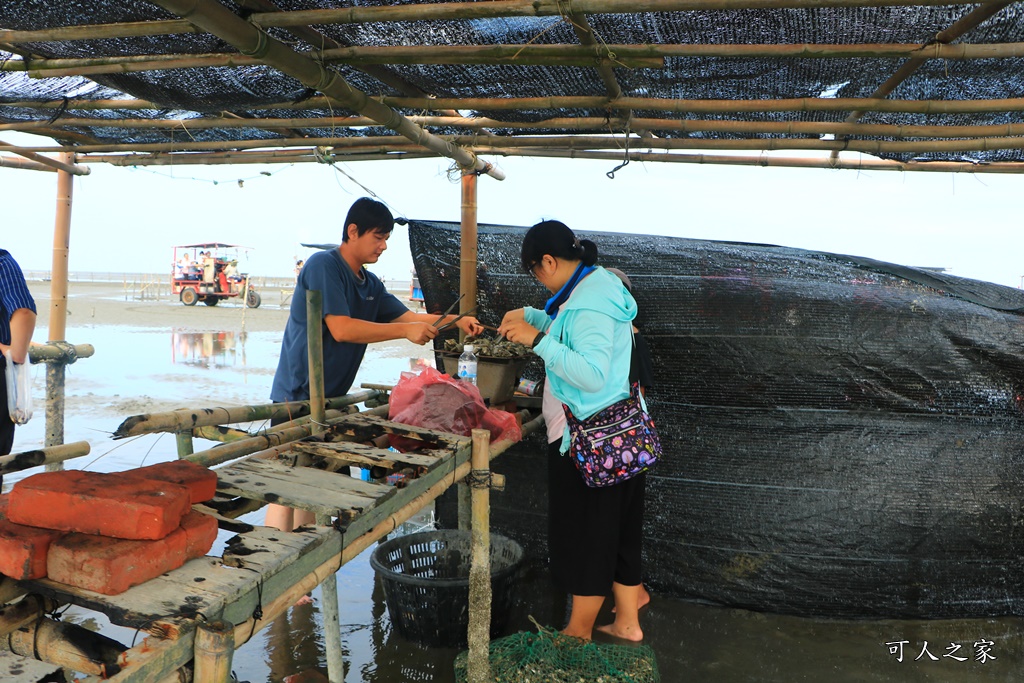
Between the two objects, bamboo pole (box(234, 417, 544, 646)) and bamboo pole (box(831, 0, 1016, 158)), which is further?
bamboo pole (box(831, 0, 1016, 158))

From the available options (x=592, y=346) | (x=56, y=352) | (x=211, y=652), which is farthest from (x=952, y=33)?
(x=56, y=352)

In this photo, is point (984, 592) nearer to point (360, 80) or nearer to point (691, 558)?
point (691, 558)

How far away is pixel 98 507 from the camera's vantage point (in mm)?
1442

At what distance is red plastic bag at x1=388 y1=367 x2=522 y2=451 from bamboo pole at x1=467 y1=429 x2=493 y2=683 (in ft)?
0.87

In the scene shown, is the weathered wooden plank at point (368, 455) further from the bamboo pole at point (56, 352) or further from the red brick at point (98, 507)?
the bamboo pole at point (56, 352)

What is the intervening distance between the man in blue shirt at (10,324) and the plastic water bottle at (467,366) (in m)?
1.99

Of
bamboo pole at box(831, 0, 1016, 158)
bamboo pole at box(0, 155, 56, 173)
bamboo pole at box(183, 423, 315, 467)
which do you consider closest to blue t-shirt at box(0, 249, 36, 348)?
bamboo pole at box(183, 423, 315, 467)

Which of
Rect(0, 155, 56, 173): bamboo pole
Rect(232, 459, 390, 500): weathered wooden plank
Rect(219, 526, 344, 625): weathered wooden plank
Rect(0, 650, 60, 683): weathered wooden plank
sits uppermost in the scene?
Rect(0, 155, 56, 173): bamboo pole

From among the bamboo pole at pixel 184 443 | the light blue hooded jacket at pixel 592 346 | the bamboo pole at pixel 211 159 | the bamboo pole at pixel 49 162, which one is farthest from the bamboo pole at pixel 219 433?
the bamboo pole at pixel 49 162

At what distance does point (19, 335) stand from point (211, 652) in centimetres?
263

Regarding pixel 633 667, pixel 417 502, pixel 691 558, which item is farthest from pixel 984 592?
pixel 417 502

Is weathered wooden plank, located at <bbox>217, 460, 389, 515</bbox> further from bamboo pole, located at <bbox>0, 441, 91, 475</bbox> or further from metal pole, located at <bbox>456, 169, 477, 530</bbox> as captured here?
metal pole, located at <bbox>456, 169, 477, 530</bbox>

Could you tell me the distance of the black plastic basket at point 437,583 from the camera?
3354mm

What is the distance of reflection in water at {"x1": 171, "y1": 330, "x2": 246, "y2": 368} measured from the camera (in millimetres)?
12750
